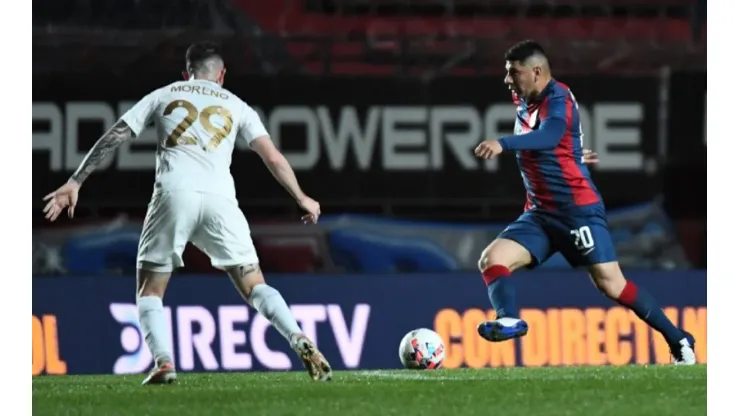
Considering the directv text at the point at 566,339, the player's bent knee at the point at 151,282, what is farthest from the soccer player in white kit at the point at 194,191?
the directv text at the point at 566,339

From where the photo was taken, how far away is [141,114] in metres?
6.37

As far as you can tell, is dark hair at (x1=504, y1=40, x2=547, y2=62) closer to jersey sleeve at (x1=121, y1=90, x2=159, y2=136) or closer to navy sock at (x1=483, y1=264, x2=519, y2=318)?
navy sock at (x1=483, y1=264, x2=519, y2=318)

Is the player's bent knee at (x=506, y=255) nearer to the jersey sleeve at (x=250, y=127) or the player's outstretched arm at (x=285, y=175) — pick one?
the player's outstretched arm at (x=285, y=175)

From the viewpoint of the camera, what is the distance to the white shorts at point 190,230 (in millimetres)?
6289

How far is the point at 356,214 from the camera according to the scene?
1041 centimetres

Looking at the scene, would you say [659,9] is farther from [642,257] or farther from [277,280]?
[277,280]

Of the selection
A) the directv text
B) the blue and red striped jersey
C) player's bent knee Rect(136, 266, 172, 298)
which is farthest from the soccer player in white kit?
the directv text

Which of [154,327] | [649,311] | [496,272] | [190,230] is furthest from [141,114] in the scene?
[649,311]

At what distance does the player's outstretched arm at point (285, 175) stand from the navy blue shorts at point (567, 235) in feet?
3.20

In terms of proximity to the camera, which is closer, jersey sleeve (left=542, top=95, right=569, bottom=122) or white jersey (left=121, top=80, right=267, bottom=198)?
white jersey (left=121, top=80, right=267, bottom=198)

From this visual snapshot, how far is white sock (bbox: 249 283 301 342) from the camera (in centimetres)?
617

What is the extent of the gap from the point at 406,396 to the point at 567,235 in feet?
4.76

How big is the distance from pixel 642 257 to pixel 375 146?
1890mm

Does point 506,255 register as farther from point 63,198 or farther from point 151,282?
point 63,198
